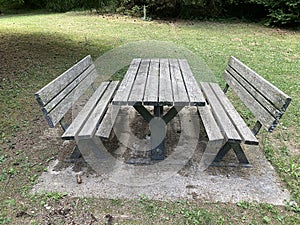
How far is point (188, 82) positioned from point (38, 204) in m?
1.71

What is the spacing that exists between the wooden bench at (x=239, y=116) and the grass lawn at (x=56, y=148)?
507mm

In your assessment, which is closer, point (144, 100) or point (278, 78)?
point (144, 100)

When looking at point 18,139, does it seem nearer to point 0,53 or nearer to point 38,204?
point 38,204

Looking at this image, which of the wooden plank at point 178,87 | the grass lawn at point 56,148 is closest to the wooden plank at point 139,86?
the wooden plank at point 178,87

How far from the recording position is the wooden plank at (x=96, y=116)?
2310mm

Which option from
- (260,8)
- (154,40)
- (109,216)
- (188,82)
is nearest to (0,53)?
(154,40)

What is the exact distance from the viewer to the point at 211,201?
A: 7.12 feet

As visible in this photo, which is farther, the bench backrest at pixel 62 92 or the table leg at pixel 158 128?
the table leg at pixel 158 128

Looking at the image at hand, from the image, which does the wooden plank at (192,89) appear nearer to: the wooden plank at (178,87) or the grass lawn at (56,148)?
the wooden plank at (178,87)

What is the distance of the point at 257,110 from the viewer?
2543 millimetres

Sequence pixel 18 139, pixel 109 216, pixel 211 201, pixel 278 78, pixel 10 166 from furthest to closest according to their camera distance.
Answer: pixel 278 78 < pixel 18 139 < pixel 10 166 < pixel 211 201 < pixel 109 216

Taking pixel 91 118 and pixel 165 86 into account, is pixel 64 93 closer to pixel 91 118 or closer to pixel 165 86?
pixel 91 118

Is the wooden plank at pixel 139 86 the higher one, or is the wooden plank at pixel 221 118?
the wooden plank at pixel 139 86

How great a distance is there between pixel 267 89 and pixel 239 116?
40 centimetres
